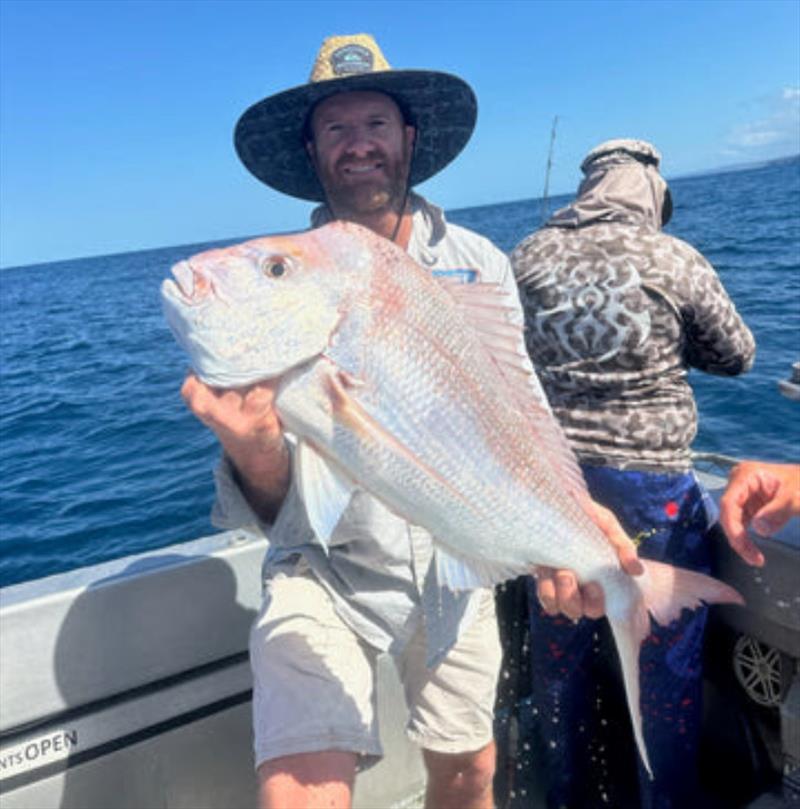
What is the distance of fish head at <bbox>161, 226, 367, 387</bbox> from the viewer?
1.66 metres

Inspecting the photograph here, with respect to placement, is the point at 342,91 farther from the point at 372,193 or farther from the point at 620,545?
the point at 620,545

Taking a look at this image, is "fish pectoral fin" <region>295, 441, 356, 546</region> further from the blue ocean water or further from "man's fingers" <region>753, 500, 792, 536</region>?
the blue ocean water

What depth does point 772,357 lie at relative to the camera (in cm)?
1030

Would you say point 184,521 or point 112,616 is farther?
point 184,521

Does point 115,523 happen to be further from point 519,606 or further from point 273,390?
point 273,390

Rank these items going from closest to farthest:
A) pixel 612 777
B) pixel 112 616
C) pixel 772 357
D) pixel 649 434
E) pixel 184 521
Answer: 1. pixel 112 616
2. pixel 649 434
3. pixel 612 777
4. pixel 184 521
5. pixel 772 357

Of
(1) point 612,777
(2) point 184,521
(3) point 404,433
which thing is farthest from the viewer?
(2) point 184,521

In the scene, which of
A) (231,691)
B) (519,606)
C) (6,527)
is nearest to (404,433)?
(231,691)

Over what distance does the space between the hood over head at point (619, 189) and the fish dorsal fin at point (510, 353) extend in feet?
4.20

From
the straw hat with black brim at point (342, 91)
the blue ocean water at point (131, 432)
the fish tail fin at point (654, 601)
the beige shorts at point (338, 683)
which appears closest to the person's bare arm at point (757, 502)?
the fish tail fin at point (654, 601)

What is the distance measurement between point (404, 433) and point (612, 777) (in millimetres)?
2455

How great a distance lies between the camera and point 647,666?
2824mm

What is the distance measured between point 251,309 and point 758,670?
2.58 meters

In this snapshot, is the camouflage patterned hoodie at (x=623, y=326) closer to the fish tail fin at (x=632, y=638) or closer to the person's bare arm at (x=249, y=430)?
the fish tail fin at (x=632, y=638)
